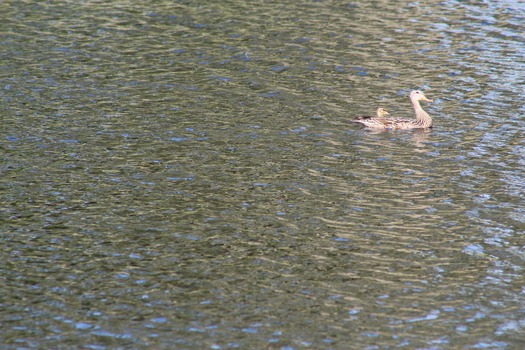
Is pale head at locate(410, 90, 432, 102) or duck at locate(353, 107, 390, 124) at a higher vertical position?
pale head at locate(410, 90, 432, 102)

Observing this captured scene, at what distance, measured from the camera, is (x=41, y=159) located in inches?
835

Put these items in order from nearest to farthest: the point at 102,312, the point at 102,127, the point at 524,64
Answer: the point at 102,312 < the point at 102,127 < the point at 524,64

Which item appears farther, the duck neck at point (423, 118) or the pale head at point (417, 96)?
the pale head at point (417, 96)

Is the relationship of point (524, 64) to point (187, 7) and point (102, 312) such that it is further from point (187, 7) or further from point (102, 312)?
point (102, 312)

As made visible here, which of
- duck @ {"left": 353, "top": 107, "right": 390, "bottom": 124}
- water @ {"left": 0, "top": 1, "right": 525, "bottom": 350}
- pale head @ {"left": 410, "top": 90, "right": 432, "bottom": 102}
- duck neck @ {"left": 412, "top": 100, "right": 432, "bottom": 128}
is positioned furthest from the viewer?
pale head @ {"left": 410, "top": 90, "right": 432, "bottom": 102}

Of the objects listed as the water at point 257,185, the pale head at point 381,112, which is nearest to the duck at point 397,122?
the pale head at point 381,112

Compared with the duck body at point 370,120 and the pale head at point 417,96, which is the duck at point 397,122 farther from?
the pale head at point 417,96

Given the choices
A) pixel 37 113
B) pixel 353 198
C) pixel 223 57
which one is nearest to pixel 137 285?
pixel 353 198

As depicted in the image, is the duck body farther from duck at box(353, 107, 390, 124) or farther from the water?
the water

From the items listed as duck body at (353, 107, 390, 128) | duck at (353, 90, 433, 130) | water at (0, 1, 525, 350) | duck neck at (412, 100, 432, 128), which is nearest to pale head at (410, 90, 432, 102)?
duck at (353, 90, 433, 130)

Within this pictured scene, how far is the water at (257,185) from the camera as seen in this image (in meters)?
14.3

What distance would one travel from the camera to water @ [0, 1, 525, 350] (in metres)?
14.3

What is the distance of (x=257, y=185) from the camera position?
1992 cm

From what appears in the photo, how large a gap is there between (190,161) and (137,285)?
6.58m
